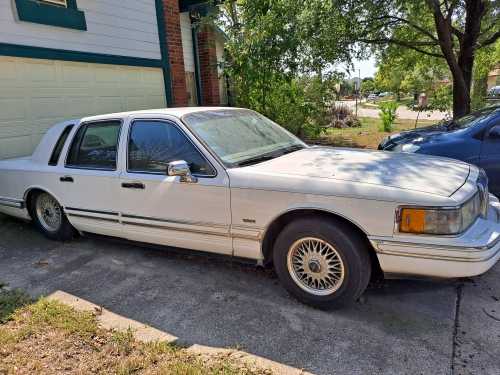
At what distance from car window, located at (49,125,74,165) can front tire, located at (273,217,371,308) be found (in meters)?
2.87

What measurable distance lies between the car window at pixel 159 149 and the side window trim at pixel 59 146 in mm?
1081

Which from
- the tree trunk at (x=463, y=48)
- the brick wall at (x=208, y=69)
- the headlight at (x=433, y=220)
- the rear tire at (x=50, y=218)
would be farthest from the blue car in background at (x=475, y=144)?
the brick wall at (x=208, y=69)

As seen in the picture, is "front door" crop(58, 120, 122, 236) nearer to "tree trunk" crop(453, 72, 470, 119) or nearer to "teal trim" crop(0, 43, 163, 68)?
"teal trim" crop(0, 43, 163, 68)

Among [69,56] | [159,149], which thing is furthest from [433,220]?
[69,56]

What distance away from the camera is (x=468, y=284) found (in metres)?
3.48

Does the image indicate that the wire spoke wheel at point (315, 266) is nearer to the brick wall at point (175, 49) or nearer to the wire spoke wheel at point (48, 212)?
the wire spoke wheel at point (48, 212)

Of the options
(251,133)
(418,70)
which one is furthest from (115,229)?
(418,70)

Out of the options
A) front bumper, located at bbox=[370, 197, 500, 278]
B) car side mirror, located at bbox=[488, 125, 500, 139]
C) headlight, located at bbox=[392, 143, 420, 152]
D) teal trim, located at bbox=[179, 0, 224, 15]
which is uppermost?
teal trim, located at bbox=[179, 0, 224, 15]

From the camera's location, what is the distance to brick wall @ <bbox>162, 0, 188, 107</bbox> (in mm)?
9039

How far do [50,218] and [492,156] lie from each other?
556 centimetres

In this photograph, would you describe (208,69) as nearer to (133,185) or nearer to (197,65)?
(197,65)

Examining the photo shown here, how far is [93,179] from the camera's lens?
412 cm

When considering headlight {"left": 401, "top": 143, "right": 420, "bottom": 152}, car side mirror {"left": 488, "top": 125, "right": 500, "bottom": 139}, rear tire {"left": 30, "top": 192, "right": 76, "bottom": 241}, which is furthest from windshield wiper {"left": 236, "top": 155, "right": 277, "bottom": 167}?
car side mirror {"left": 488, "top": 125, "right": 500, "bottom": 139}

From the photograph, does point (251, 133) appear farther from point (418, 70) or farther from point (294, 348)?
point (418, 70)
